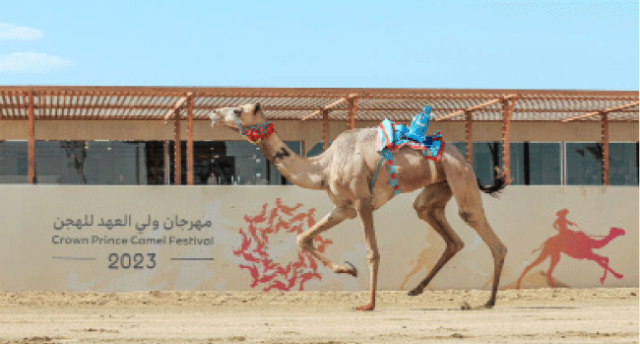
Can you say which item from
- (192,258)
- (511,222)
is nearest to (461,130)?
(511,222)

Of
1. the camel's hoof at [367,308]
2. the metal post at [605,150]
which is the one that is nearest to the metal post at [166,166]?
the metal post at [605,150]

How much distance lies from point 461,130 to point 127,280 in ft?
40.1

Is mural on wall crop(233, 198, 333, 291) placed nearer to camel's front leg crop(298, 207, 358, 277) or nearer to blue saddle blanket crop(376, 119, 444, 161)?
camel's front leg crop(298, 207, 358, 277)

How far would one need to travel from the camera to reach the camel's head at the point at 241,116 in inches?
619

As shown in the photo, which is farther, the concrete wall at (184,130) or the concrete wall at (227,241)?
the concrete wall at (184,130)

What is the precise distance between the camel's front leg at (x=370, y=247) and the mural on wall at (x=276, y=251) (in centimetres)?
381

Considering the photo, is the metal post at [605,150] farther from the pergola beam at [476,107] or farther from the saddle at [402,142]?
the saddle at [402,142]

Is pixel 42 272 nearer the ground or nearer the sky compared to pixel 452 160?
Result: nearer the ground

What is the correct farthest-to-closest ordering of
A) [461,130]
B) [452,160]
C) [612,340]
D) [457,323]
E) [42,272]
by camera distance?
[461,130] < [42,272] < [452,160] < [457,323] < [612,340]

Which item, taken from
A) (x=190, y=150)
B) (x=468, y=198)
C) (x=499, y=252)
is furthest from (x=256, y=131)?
(x=190, y=150)

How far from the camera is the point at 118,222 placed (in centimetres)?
1908

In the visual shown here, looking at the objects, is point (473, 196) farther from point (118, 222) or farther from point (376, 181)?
point (118, 222)

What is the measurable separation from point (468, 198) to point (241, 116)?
129 inches

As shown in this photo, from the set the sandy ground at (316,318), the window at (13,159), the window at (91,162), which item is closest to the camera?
the sandy ground at (316,318)
